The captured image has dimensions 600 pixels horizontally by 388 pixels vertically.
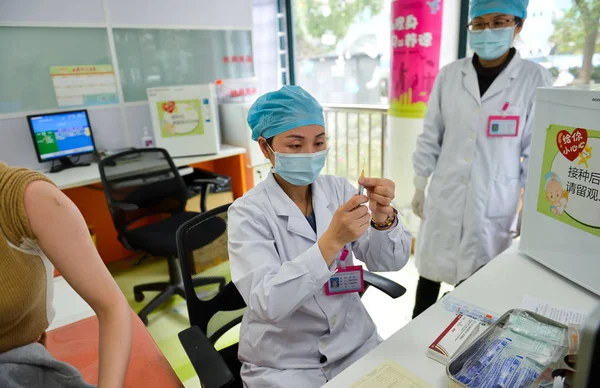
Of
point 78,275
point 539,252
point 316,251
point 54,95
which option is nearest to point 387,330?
point 539,252

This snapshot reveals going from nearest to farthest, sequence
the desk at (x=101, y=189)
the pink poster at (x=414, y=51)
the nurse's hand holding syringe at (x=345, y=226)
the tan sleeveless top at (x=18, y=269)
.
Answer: the tan sleeveless top at (x=18, y=269) → the nurse's hand holding syringe at (x=345, y=226) → the pink poster at (x=414, y=51) → the desk at (x=101, y=189)

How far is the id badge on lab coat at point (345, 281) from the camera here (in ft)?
3.71

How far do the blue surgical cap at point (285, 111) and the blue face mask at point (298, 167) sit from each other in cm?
8

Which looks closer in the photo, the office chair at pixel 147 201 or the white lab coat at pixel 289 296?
the white lab coat at pixel 289 296

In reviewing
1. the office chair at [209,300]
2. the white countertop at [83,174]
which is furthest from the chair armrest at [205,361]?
the white countertop at [83,174]

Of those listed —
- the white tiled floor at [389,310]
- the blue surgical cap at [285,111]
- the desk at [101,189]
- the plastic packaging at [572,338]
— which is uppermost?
the blue surgical cap at [285,111]

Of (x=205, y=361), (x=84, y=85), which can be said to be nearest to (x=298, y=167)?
(x=205, y=361)

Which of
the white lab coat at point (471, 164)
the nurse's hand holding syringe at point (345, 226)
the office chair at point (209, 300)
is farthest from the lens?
the white lab coat at point (471, 164)

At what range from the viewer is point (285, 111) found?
3.74 ft

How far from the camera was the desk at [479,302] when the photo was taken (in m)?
0.87

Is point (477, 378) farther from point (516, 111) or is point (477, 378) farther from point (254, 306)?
point (516, 111)

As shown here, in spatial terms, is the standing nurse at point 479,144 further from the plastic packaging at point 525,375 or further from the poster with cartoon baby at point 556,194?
the plastic packaging at point 525,375

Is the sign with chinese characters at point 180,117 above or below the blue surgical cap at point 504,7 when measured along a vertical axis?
below

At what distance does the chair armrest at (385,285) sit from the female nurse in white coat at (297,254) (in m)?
0.09
